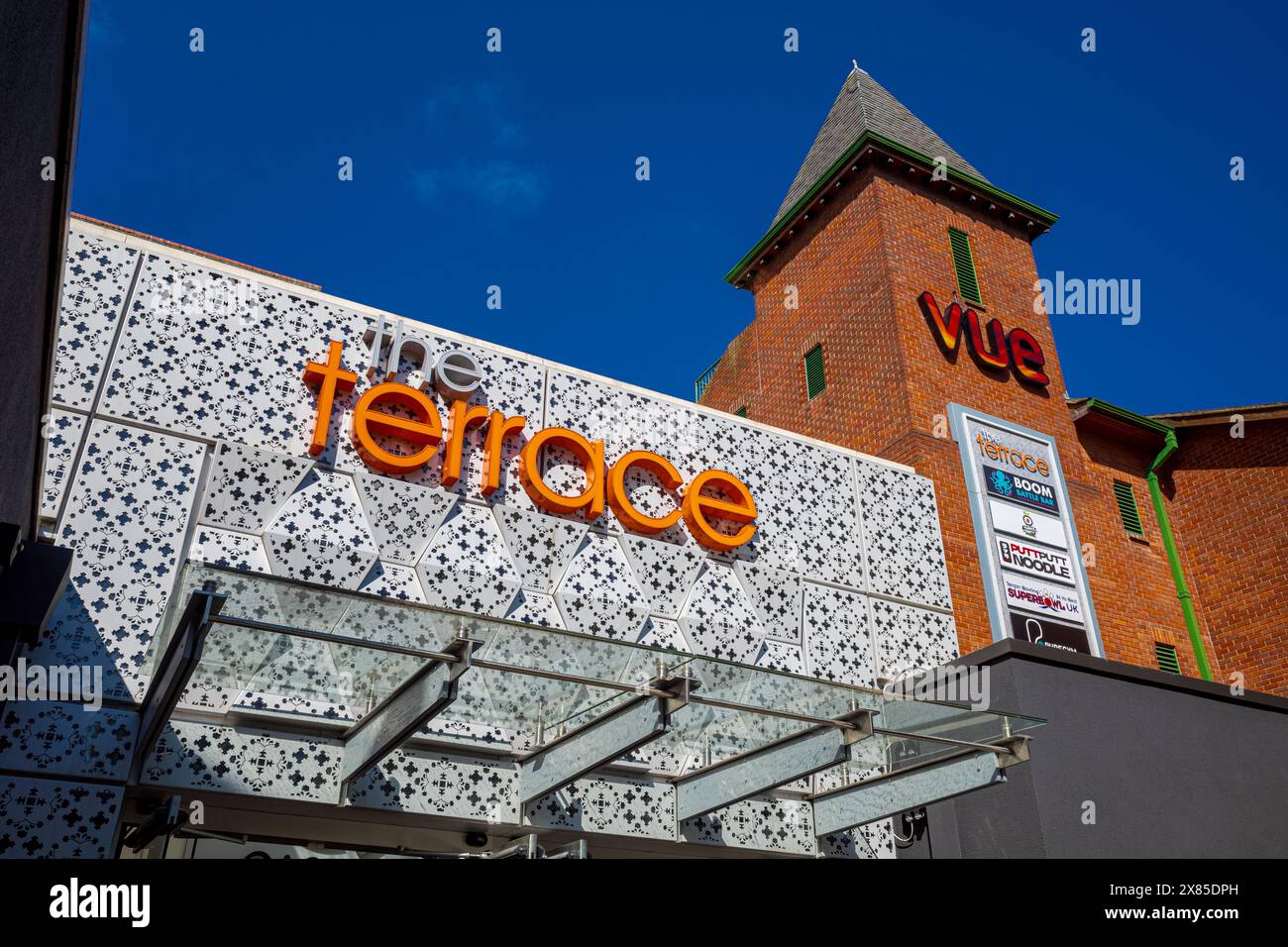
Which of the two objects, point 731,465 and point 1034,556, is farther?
point 1034,556

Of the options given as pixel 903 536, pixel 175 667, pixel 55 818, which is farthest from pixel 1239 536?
pixel 55 818

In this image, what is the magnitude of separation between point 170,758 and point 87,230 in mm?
4870

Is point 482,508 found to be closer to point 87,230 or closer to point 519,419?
point 519,419

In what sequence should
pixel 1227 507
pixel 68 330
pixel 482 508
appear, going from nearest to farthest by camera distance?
pixel 68 330 → pixel 482 508 → pixel 1227 507

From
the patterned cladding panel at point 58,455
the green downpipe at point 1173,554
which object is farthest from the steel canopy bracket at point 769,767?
the green downpipe at point 1173,554

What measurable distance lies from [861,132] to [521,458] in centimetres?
1019

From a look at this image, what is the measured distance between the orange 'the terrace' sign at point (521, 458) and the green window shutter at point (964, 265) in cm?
675

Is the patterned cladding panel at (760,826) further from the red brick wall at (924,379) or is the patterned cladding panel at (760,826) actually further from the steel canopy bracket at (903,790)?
the red brick wall at (924,379)

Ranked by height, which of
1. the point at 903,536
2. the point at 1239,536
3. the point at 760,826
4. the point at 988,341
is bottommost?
the point at 760,826

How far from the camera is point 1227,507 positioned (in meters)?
17.4

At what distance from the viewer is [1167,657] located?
1555 centimetres

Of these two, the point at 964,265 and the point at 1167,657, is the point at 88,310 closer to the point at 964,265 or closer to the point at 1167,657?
the point at 964,265

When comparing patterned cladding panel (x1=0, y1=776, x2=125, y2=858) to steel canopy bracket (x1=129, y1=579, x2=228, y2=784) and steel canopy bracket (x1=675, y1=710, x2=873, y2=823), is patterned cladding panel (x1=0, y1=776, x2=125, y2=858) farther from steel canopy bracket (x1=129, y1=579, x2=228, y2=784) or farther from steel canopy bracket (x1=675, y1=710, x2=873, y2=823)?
steel canopy bracket (x1=675, y1=710, x2=873, y2=823)
